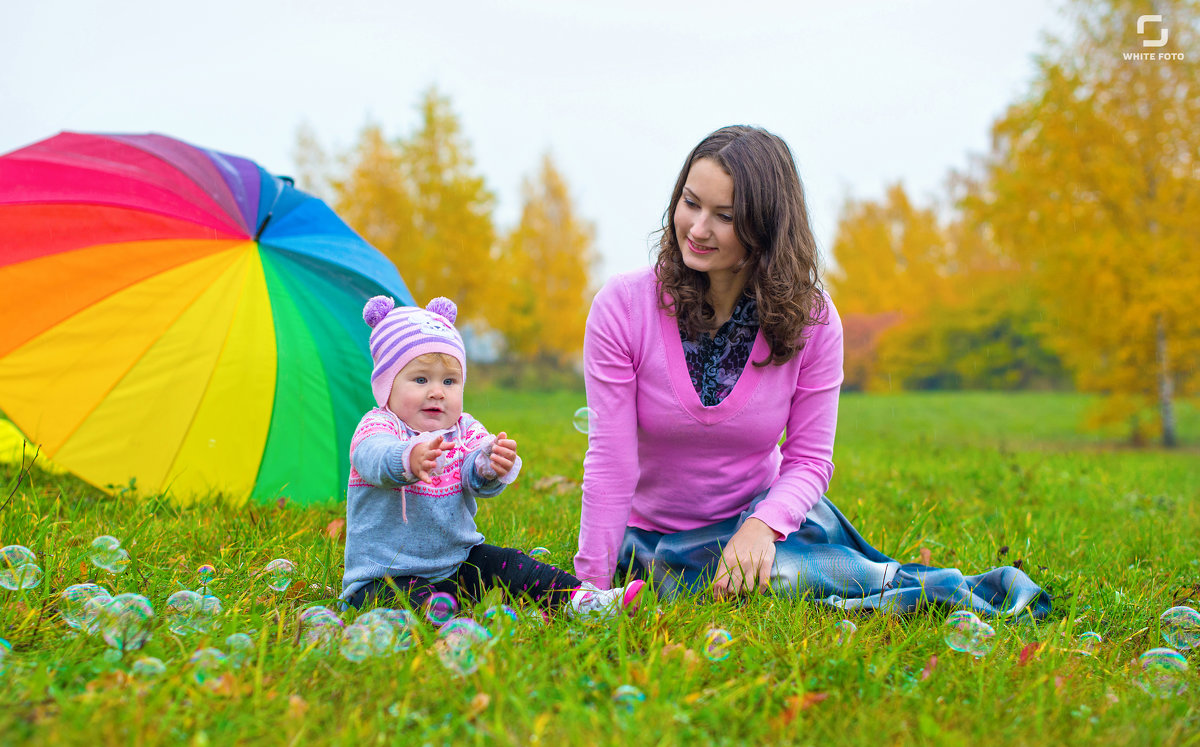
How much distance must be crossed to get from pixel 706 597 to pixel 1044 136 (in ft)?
38.0

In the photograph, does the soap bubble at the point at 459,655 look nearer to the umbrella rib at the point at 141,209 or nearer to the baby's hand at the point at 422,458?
the baby's hand at the point at 422,458

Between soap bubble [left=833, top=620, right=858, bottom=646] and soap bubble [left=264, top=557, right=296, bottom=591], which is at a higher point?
soap bubble [left=264, top=557, right=296, bottom=591]

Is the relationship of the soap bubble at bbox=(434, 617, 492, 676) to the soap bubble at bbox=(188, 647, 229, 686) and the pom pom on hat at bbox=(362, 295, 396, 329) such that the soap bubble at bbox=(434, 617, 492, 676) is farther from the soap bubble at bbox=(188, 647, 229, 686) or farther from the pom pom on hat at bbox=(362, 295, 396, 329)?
the pom pom on hat at bbox=(362, 295, 396, 329)

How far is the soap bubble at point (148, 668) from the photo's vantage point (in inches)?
70.0

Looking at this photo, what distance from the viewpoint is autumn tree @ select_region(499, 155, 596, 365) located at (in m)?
24.9

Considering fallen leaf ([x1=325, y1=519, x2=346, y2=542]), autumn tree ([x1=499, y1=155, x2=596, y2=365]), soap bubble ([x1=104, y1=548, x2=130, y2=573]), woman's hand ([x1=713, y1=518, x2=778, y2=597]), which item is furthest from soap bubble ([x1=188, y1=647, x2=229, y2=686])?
autumn tree ([x1=499, y1=155, x2=596, y2=365])

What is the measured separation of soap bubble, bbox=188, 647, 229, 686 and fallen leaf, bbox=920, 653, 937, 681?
66.1 inches

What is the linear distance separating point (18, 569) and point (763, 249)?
8.11 feet

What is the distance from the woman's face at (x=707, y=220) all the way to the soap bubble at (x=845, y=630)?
1.23 metres

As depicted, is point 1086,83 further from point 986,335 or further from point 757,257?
point 986,335

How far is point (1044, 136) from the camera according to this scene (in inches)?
461

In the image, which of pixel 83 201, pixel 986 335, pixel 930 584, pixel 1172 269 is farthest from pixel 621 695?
pixel 986 335

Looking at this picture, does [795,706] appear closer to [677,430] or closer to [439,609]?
[439,609]

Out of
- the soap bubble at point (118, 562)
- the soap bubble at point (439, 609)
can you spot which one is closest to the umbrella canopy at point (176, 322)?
the soap bubble at point (118, 562)
